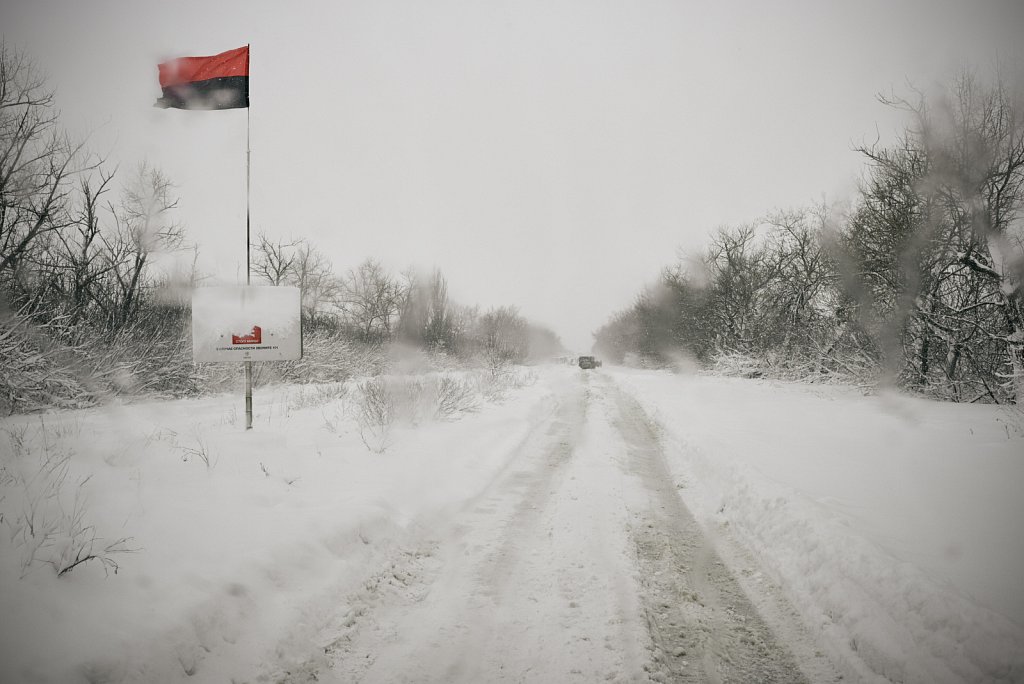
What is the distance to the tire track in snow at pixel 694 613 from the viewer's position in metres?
2.63

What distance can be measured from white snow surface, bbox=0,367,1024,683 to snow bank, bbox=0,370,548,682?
0.6 inches

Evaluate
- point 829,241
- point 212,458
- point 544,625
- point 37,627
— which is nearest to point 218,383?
point 212,458

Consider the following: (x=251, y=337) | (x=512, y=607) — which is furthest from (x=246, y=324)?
(x=512, y=607)

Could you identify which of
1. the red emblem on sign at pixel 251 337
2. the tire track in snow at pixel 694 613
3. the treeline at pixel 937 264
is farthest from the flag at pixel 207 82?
the treeline at pixel 937 264

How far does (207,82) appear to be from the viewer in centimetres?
721

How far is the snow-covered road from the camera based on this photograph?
2615mm

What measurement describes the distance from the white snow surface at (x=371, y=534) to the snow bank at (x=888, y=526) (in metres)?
0.02

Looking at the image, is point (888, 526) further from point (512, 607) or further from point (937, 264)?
point (937, 264)

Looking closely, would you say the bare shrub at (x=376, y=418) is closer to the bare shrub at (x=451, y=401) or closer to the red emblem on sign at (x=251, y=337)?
the bare shrub at (x=451, y=401)

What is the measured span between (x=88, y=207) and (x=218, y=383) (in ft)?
24.7

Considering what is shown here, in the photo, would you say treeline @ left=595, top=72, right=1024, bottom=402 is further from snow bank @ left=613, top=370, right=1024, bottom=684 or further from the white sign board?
the white sign board

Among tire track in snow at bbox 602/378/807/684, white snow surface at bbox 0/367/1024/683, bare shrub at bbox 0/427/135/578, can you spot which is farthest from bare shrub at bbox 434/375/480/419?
bare shrub at bbox 0/427/135/578

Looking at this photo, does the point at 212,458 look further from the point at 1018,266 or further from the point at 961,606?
the point at 1018,266

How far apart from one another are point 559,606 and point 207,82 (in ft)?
31.4
